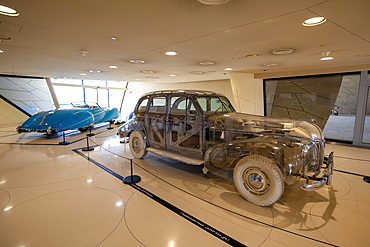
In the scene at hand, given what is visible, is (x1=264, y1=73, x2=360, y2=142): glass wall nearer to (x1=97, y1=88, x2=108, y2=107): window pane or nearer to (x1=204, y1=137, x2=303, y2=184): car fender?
(x1=204, y1=137, x2=303, y2=184): car fender

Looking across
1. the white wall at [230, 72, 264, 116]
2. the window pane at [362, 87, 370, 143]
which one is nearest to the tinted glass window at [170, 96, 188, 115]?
the white wall at [230, 72, 264, 116]

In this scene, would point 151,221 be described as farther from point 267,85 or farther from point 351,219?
point 267,85

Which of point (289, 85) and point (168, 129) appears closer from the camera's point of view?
point (168, 129)

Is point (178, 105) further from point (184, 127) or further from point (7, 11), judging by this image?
point (7, 11)

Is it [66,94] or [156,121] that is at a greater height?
[66,94]

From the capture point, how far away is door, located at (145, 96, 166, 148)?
443 cm

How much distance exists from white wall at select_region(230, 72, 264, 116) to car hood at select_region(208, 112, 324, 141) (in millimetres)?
4730

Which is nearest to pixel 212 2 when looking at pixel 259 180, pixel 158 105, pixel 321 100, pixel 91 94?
pixel 259 180

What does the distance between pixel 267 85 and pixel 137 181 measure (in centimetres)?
775

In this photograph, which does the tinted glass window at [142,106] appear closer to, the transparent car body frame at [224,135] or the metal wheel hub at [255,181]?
the transparent car body frame at [224,135]

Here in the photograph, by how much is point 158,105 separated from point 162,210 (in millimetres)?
2701

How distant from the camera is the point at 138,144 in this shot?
198 inches

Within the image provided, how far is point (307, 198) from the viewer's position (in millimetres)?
3008

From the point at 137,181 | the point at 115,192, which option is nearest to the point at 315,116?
the point at 137,181
